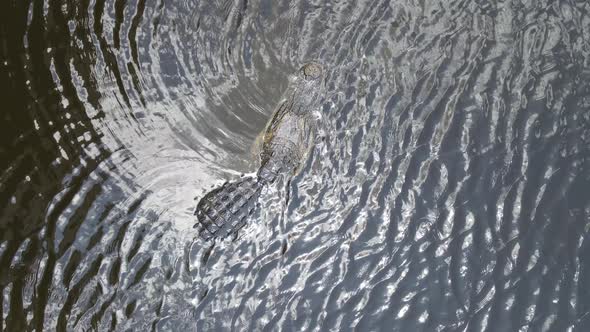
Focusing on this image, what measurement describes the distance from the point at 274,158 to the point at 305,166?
32 mm

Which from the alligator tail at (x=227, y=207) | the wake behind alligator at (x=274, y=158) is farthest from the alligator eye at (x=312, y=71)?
the alligator tail at (x=227, y=207)

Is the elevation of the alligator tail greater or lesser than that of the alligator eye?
lesser

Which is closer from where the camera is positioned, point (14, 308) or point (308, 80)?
point (14, 308)

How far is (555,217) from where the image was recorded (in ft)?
2.11

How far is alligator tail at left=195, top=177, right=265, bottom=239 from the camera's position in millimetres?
642

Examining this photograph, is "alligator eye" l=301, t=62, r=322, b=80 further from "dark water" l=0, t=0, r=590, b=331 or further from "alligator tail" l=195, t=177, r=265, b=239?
"alligator tail" l=195, t=177, r=265, b=239

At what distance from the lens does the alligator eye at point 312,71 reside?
2.29 ft

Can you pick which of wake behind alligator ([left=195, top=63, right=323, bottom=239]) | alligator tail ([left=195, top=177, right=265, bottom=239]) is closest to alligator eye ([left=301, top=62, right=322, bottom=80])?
wake behind alligator ([left=195, top=63, right=323, bottom=239])

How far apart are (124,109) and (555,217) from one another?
439 millimetres

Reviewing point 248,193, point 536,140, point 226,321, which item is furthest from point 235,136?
point 536,140

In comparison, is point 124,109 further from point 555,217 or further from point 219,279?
point 555,217

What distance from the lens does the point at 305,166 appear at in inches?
26.1

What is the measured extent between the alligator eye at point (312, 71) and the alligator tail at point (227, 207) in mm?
123

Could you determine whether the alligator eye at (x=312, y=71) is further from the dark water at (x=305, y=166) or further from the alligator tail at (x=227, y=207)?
the alligator tail at (x=227, y=207)
